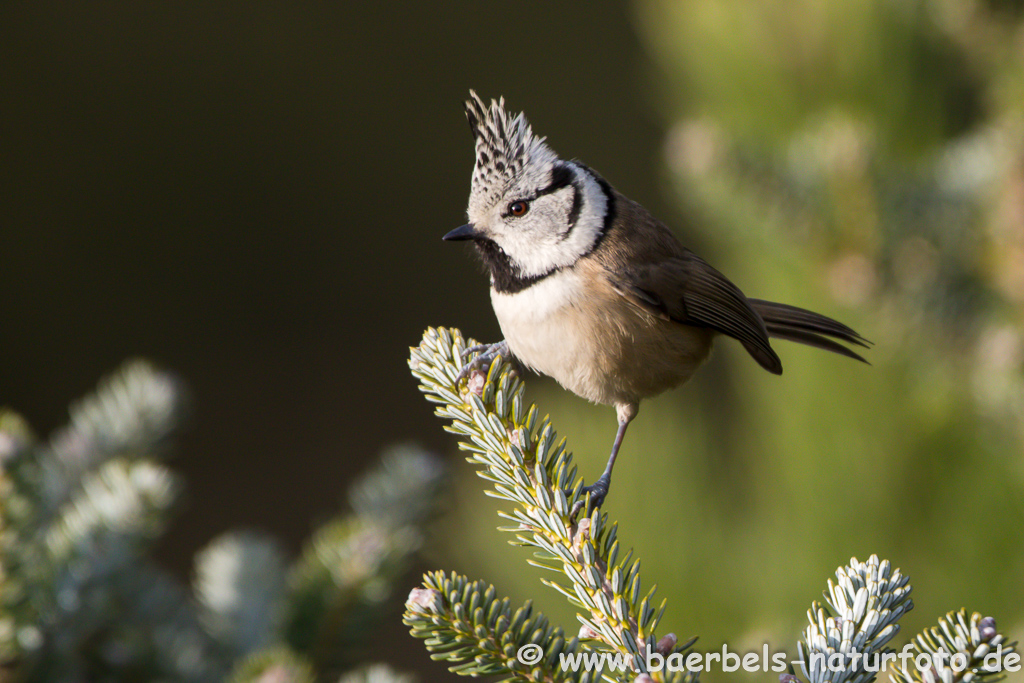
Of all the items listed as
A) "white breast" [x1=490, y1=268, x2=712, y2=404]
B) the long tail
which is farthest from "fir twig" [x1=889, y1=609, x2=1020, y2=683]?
the long tail

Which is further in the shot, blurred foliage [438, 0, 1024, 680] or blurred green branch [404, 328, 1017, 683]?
blurred foliage [438, 0, 1024, 680]

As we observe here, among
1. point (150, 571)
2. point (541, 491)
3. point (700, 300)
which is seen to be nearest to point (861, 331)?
point (700, 300)

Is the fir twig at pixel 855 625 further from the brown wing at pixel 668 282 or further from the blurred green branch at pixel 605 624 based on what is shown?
the brown wing at pixel 668 282

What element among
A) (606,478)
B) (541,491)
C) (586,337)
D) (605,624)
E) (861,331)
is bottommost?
(605,624)

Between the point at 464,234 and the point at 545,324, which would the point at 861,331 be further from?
the point at 464,234

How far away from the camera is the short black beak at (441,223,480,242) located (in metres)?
1.24

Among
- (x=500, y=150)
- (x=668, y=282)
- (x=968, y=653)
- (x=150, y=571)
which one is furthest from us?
(x=668, y=282)

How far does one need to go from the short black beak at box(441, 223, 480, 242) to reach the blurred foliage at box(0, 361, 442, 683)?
32 centimetres

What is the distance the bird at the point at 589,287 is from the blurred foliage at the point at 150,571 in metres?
0.25

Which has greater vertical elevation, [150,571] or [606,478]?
[606,478]

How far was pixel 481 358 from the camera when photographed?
110 centimetres

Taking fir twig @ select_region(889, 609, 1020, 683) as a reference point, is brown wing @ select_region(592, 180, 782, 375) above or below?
above

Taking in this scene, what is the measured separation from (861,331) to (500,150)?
0.68 m

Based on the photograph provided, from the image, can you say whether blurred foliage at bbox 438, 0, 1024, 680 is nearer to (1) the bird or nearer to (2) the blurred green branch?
(1) the bird
